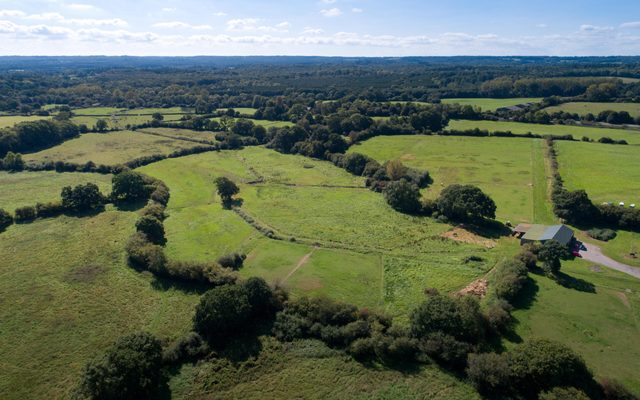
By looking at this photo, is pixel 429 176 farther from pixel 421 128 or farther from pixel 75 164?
pixel 75 164

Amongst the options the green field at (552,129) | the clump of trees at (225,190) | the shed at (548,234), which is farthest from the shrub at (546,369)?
the green field at (552,129)

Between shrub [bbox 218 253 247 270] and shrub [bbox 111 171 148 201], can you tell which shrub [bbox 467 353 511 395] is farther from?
shrub [bbox 111 171 148 201]

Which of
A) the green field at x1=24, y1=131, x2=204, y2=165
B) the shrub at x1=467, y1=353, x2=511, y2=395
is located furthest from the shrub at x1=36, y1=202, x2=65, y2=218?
the shrub at x1=467, y1=353, x2=511, y2=395

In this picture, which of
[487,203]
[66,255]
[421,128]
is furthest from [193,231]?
[421,128]

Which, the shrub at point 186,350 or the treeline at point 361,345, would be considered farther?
the shrub at point 186,350

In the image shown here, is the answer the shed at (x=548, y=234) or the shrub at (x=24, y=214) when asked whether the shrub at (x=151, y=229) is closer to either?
the shrub at (x=24, y=214)
